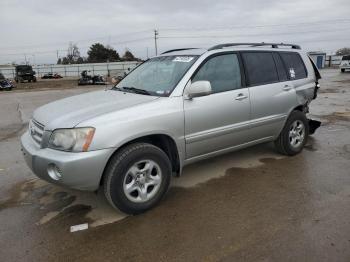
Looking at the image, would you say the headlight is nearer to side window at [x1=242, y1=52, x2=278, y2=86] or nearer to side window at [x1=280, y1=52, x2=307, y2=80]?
side window at [x1=242, y1=52, x2=278, y2=86]

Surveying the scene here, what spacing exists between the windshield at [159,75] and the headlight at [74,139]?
106cm

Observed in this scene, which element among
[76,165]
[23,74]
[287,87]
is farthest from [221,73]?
[23,74]

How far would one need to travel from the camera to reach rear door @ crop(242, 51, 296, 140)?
477cm

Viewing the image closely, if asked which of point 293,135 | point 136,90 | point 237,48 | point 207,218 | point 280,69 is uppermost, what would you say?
point 237,48

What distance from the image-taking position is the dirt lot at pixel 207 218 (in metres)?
3.02

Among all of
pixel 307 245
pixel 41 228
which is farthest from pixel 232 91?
pixel 41 228

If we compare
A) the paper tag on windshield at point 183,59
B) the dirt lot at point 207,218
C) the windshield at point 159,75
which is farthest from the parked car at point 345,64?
the paper tag on windshield at point 183,59

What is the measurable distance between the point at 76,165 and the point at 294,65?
12.8 ft

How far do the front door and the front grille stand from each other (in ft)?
5.16

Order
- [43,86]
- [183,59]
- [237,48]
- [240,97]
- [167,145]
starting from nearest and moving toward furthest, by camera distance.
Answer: [167,145] → [183,59] → [240,97] → [237,48] → [43,86]

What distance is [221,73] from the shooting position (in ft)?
14.6

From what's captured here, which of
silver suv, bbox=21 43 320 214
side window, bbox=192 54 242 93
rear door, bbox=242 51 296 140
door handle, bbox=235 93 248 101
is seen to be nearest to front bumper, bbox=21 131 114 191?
silver suv, bbox=21 43 320 214

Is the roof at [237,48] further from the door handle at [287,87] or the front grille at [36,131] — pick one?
the front grille at [36,131]

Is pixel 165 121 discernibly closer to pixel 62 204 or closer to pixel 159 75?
pixel 159 75
